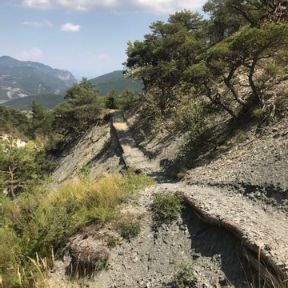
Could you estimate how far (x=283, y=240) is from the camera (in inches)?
319

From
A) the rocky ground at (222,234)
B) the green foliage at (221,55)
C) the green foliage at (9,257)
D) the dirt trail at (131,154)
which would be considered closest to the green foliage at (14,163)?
the dirt trail at (131,154)

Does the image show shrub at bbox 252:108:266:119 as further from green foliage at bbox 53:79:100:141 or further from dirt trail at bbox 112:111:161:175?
green foliage at bbox 53:79:100:141

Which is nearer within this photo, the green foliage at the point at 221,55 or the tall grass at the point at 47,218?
the tall grass at the point at 47,218

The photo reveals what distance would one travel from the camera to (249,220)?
9.12 metres

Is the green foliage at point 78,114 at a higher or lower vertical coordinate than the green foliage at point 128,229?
higher

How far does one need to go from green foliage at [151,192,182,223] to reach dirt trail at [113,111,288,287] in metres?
0.30

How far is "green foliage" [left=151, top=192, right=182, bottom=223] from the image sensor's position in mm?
10438

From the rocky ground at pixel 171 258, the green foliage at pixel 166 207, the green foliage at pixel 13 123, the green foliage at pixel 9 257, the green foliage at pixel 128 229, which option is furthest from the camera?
the green foliage at pixel 13 123

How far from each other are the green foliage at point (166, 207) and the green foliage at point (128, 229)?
57 cm

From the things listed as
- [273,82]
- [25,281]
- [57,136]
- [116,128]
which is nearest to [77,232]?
[25,281]

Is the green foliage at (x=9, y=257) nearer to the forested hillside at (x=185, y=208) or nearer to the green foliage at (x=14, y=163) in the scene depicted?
the forested hillside at (x=185, y=208)

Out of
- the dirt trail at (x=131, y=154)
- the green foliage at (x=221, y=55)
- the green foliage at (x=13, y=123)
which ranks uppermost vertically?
the green foliage at (x=221, y=55)

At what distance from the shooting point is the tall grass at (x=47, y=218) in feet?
29.9

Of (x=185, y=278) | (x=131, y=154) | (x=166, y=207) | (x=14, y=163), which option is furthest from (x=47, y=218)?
(x=131, y=154)
